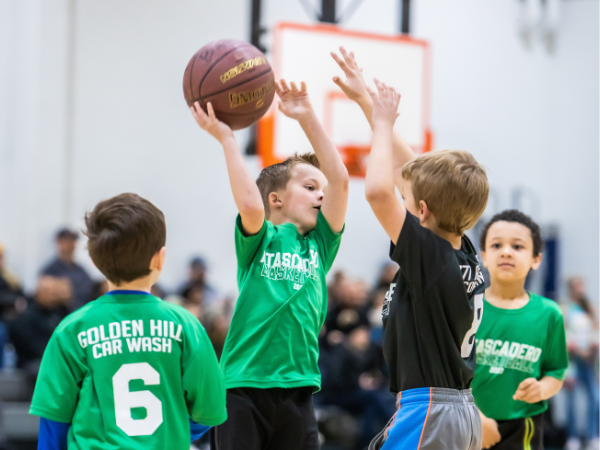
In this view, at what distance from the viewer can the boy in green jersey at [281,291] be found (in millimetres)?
2805

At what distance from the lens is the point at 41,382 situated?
225 centimetres

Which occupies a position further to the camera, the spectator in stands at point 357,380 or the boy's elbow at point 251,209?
the spectator in stands at point 357,380

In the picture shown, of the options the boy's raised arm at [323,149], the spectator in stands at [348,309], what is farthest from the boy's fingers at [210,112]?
the spectator in stands at [348,309]

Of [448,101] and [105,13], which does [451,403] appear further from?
[448,101]

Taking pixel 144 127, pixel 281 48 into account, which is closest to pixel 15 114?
pixel 144 127

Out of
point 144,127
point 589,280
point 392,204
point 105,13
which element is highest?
point 105,13

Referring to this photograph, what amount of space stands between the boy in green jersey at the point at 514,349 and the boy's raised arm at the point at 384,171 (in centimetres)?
121

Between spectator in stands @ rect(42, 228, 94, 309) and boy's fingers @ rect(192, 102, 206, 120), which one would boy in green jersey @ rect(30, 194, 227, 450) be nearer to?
boy's fingers @ rect(192, 102, 206, 120)

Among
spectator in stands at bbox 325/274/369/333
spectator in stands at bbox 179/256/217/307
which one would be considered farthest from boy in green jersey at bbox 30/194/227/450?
spectator in stands at bbox 179/256/217/307

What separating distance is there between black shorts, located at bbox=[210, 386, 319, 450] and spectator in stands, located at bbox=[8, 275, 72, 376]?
538 cm

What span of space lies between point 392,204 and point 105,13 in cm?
970

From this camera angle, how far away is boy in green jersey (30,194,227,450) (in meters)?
2.25

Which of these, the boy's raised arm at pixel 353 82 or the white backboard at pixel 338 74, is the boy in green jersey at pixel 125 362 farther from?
the white backboard at pixel 338 74

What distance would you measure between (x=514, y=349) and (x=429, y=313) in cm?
114
